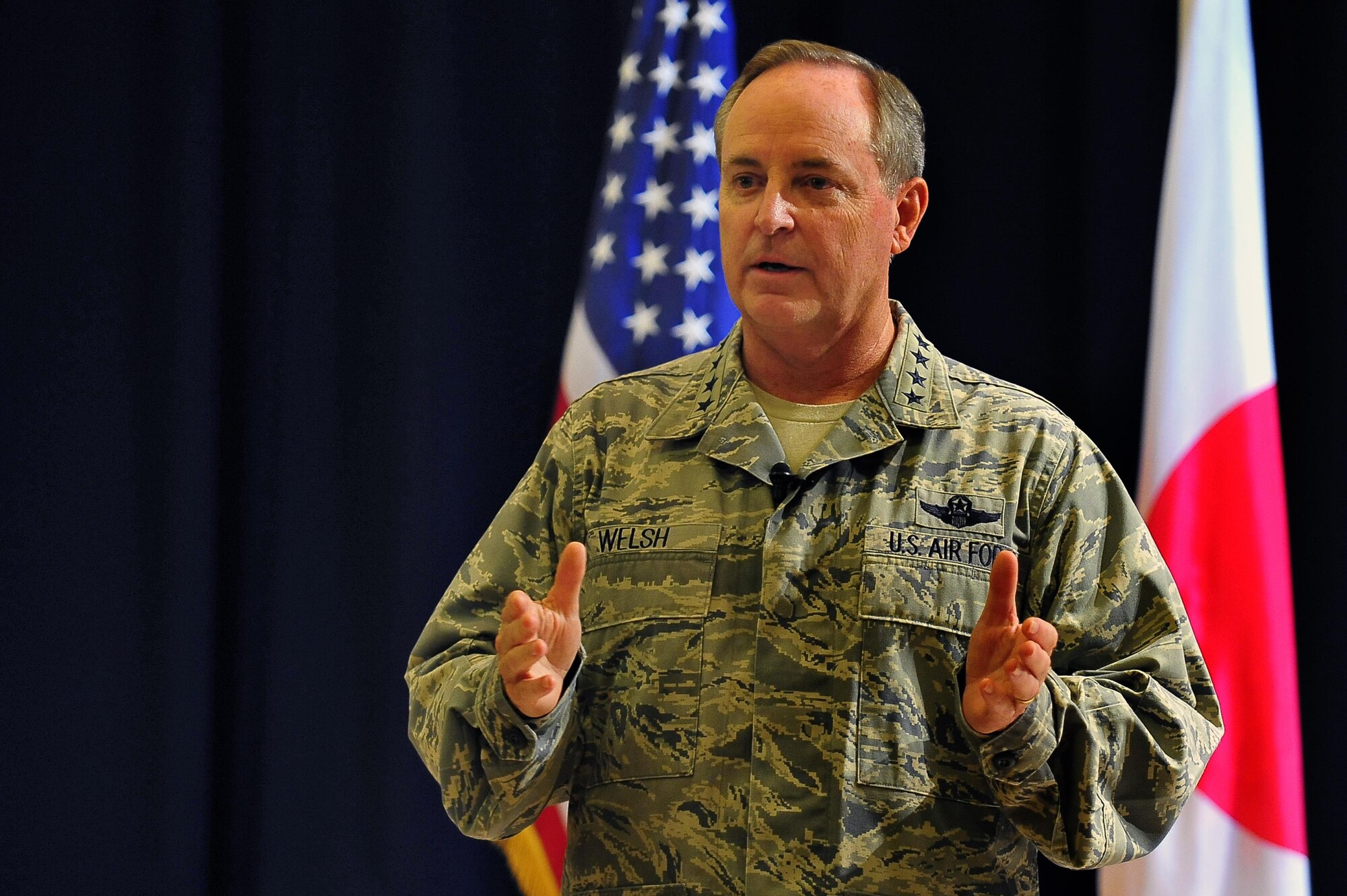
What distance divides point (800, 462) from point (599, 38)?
5.34 ft

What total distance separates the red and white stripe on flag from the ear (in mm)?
656

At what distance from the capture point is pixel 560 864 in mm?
2455

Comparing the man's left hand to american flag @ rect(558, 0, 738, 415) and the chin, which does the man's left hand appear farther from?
american flag @ rect(558, 0, 738, 415)

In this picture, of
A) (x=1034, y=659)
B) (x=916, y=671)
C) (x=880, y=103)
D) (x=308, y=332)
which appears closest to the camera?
(x=1034, y=659)

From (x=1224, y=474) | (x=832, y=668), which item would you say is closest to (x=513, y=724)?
(x=832, y=668)

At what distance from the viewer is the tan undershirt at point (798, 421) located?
5.48 feet

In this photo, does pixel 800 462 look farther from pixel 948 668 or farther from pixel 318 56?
pixel 318 56

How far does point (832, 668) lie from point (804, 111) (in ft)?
2.31

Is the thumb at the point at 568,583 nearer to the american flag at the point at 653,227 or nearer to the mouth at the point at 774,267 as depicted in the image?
the mouth at the point at 774,267

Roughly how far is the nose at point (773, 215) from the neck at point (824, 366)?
0.46ft

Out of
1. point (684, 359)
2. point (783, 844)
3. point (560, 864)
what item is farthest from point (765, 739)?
point (560, 864)

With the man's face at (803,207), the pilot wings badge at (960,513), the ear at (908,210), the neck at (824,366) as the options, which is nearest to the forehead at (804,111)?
the man's face at (803,207)

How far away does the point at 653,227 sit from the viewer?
2.58 m

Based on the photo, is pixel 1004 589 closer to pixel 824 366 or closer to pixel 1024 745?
pixel 1024 745
